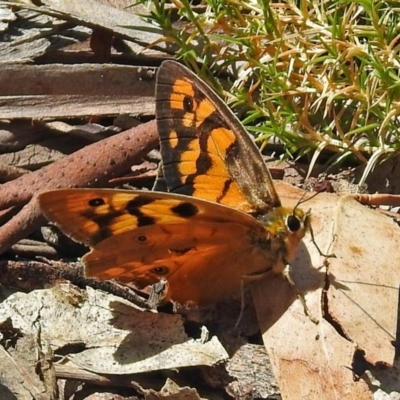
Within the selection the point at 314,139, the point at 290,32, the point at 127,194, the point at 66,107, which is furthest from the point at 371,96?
the point at 66,107

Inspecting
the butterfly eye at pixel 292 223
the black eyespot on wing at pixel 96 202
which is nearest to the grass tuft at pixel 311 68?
the butterfly eye at pixel 292 223

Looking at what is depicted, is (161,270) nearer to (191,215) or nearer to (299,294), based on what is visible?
(191,215)

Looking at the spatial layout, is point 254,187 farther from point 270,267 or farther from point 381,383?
point 381,383

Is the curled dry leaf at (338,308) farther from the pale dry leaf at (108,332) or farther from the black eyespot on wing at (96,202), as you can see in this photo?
the black eyespot on wing at (96,202)

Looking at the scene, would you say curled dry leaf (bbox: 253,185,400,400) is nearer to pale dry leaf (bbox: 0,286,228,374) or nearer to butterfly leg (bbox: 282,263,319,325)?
butterfly leg (bbox: 282,263,319,325)

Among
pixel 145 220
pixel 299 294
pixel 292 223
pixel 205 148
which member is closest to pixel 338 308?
pixel 299 294

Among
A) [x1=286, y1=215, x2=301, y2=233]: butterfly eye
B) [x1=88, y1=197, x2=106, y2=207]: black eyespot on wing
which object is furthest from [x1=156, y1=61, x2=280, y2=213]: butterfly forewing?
[x1=88, y1=197, x2=106, y2=207]: black eyespot on wing

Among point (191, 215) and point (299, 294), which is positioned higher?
point (191, 215)
